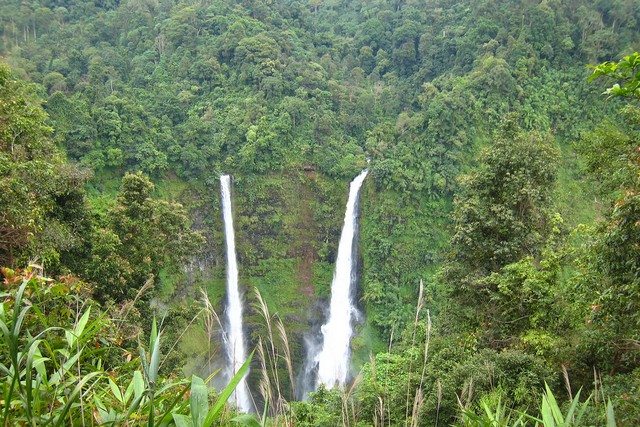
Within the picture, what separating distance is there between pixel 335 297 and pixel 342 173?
5951 millimetres

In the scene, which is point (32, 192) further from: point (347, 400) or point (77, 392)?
point (77, 392)

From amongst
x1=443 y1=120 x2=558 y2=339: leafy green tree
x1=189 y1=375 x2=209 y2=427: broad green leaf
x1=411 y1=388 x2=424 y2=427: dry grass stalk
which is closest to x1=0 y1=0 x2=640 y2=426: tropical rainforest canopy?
x1=443 y1=120 x2=558 y2=339: leafy green tree

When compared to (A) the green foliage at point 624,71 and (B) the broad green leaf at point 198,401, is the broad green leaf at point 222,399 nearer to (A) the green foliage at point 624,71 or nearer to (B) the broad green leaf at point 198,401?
(B) the broad green leaf at point 198,401

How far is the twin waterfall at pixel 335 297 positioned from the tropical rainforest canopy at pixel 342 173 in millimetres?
377

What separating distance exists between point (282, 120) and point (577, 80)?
1516 cm

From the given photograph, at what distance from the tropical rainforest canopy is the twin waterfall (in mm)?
377

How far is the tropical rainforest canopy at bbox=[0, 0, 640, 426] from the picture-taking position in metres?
6.43

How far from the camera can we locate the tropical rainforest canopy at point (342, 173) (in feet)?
21.1

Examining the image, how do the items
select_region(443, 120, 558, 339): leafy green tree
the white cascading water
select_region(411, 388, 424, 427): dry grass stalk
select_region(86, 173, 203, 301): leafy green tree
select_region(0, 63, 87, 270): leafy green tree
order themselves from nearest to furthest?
1. select_region(411, 388, 424, 427): dry grass stalk
2. select_region(0, 63, 87, 270): leafy green tree
3. select_region(443, 120, 558, 339): leafy green tree
4. select_region(86, 173, 203, 301): leafy green tree
5. the white cascading water

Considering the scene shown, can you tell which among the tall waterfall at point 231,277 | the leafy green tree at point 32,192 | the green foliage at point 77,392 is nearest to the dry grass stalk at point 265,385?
the green foliage at point 77,392

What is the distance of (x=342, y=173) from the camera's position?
76.5 feet

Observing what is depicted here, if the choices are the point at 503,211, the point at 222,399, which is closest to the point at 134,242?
the point at 503,211

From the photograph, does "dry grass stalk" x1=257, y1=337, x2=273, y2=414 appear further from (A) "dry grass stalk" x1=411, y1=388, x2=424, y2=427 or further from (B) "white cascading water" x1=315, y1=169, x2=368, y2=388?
(B) "white cascading water" x1=315, y1=169, x2=368, y2=388

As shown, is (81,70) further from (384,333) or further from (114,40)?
(384,333)
